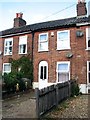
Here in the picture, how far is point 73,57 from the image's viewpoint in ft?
59.4

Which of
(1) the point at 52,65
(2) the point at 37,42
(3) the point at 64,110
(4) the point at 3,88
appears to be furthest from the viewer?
(2) the point at 37,42

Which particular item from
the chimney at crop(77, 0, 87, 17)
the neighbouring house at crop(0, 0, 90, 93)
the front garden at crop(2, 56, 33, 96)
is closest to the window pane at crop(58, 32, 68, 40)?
the neighbouring house at crop(0, 0, 90, 93)

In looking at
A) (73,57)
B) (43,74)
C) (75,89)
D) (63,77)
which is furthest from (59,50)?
(75,89)

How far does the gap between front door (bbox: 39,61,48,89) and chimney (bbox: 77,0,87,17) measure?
6.13 m

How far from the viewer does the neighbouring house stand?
1764 centimetres

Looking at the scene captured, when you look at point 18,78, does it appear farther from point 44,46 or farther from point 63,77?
point 44,46

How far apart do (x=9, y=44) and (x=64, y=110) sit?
48.5ft

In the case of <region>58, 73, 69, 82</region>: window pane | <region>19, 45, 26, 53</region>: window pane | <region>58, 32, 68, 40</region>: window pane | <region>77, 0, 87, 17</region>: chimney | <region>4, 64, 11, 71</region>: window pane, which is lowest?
<region>58, 73, 69, 82</region>: window pane

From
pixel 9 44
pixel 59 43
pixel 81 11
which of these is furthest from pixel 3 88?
pixel 81 11

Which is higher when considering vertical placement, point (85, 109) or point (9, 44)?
point (9, 44)

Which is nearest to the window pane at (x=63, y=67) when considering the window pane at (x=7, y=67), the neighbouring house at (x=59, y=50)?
the neighbouring house at (x=59, y=50)

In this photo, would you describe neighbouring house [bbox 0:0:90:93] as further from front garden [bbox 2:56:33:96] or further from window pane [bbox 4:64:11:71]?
front garden [bbox 2:56:33:96]

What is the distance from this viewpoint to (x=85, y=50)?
57.7 ft

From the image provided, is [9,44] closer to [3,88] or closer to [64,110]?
[3,88]
